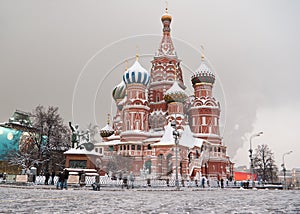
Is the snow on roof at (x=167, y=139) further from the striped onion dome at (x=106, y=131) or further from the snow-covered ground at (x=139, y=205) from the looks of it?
the snow-covered ground at (x=139, y=205)

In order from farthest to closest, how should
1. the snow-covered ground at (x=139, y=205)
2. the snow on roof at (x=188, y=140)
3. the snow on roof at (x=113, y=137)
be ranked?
the snow on roof at (x=113, y=137)
the snow on roof at (x=188, y=140)
the snow-covered ground at (x=139, y=205)

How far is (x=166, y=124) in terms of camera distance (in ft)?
152

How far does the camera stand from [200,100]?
157ft

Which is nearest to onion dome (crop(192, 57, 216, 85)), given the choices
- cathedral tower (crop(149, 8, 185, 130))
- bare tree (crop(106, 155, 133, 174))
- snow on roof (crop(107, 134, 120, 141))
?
cathedral tower (crop(149, 8, 185, 130))

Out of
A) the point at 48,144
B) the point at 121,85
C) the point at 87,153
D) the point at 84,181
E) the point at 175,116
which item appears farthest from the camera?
the point at 121,85

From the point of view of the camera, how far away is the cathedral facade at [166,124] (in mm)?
39219

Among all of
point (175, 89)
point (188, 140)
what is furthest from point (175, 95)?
point (188, 140)

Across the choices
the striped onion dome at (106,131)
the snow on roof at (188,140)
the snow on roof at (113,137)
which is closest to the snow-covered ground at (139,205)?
the snow on roof at (188,140)

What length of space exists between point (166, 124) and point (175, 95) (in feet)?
14.0

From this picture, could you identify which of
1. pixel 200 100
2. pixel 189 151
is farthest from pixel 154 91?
pixel 189 151

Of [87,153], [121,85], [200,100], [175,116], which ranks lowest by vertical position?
[87,153]

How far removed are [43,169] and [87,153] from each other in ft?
39.6

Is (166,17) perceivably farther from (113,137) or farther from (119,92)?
(113,137)

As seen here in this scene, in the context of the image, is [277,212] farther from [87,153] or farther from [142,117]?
[142,117]
